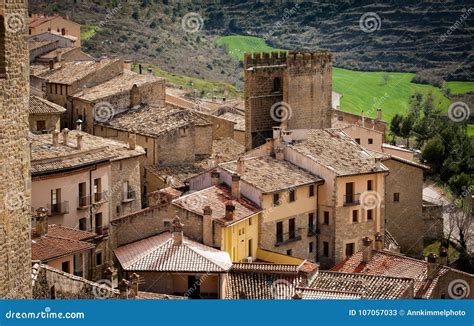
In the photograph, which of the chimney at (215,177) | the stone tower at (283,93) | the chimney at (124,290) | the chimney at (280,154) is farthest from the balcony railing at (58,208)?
the chimney at (124,290)

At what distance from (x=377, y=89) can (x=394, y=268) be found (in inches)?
1830

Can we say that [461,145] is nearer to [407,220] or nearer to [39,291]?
[407,220]

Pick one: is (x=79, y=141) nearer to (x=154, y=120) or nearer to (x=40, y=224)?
(x=154, y=120)

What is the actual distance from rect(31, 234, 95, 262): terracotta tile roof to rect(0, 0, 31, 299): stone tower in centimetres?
928

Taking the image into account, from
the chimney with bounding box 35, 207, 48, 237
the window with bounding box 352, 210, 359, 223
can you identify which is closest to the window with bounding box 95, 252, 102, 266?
the chimney with bounding box 35, 207, 48, 237

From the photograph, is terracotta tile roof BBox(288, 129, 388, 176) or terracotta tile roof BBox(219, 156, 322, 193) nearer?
terracotta tile roof BBox(219, 156, 322, 193)

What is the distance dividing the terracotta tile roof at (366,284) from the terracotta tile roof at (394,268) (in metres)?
1.29

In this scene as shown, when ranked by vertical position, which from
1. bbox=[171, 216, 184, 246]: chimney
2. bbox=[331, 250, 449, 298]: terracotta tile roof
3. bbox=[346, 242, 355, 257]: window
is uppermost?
bbox=[171, 216, 184, 246]: chimney

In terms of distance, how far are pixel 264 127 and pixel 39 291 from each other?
76.1 ft

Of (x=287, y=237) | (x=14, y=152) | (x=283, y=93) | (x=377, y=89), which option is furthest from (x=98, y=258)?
(x=377, y=89)

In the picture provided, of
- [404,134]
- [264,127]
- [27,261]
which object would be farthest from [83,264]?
[404,134]

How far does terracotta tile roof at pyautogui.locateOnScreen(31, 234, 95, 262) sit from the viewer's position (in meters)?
24.5

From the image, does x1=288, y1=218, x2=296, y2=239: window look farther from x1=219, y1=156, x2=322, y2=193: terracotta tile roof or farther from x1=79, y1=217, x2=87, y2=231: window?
x1=79, y1=217, x2=87, y2=231: window

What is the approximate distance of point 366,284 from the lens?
1110 inches
